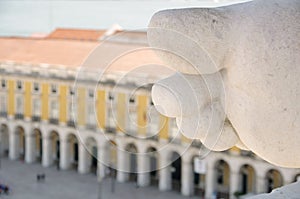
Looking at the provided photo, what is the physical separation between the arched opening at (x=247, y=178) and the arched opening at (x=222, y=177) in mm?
632

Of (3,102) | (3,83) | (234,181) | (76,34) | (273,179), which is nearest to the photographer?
(234,181)

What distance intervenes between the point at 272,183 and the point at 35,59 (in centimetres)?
984

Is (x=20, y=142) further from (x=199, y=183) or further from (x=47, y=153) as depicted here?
(x=199, y=183)

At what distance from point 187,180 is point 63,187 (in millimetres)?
3739

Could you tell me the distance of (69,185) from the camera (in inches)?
848

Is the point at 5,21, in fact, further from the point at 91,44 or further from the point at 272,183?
the point at 272,183

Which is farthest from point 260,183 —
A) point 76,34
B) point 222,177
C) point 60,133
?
point 76,34

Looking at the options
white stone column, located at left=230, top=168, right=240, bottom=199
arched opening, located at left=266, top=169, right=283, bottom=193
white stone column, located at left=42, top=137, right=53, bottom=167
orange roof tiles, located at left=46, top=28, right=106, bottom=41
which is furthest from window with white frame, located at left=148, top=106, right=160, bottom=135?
orange roof tiles, located at left=46, top=28, right=106, bottom=41

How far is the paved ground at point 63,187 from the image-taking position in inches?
799

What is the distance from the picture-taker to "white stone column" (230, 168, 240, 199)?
20.1 meters

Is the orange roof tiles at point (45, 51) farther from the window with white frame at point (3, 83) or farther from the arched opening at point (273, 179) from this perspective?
the arched opening at point (273, 179)

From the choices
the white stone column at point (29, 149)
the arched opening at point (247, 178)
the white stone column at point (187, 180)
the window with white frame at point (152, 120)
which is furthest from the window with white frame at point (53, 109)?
the window with white frame at point (152, 120)

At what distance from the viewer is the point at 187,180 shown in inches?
835

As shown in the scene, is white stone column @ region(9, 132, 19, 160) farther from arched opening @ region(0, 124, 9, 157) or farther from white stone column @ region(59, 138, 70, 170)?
white stone column @ region(59, 138, 70, 170)
